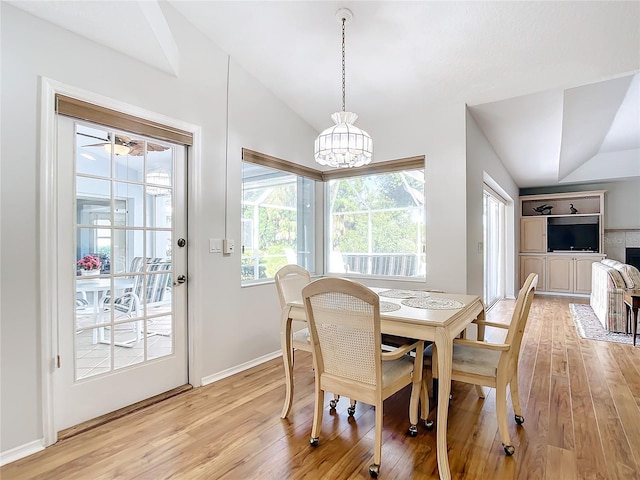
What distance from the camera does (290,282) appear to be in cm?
275

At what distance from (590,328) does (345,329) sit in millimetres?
4598

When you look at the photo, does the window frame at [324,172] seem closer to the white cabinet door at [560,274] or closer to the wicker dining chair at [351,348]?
the wicker dining chair at [351,348]

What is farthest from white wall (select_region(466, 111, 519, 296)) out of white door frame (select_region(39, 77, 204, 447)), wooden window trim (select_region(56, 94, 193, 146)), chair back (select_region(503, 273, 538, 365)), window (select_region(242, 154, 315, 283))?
white door frame (select_region(39, 77, 204, 447))

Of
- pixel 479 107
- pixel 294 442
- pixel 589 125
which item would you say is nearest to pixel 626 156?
pixel 589 125

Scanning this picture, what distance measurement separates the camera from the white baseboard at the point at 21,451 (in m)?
1.81

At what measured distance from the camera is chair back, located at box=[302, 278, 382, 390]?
1684mm

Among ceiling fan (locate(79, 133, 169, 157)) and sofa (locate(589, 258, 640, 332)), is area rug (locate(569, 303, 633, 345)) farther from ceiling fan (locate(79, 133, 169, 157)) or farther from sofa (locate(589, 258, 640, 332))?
ceiling fan (locate(79, 133, 169, 157))

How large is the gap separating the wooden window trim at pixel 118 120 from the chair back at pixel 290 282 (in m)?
1.32

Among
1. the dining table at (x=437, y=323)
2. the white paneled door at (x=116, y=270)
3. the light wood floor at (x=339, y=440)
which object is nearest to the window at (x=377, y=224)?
the dining table at (x=437, y=323)

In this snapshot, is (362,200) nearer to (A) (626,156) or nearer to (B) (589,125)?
(B) (589,125)

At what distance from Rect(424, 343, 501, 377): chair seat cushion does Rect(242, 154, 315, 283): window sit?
2070 millimetres

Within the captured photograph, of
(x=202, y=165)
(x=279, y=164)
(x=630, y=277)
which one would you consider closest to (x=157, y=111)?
(x=202, y=165)

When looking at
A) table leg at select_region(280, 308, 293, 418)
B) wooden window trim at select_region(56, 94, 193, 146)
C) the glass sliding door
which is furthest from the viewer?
the glass sliding door

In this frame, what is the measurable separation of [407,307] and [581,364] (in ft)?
7.67
